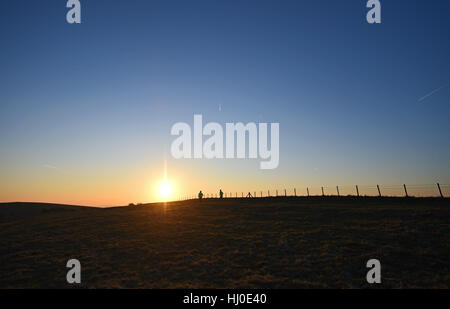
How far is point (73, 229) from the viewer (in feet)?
86.1

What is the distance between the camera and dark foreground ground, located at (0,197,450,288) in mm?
12711

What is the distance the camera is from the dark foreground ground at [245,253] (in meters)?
12.7

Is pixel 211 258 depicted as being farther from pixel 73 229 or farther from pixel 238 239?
pixel 73 229

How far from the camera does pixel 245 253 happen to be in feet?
53.8

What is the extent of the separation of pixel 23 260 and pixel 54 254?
1610mm
